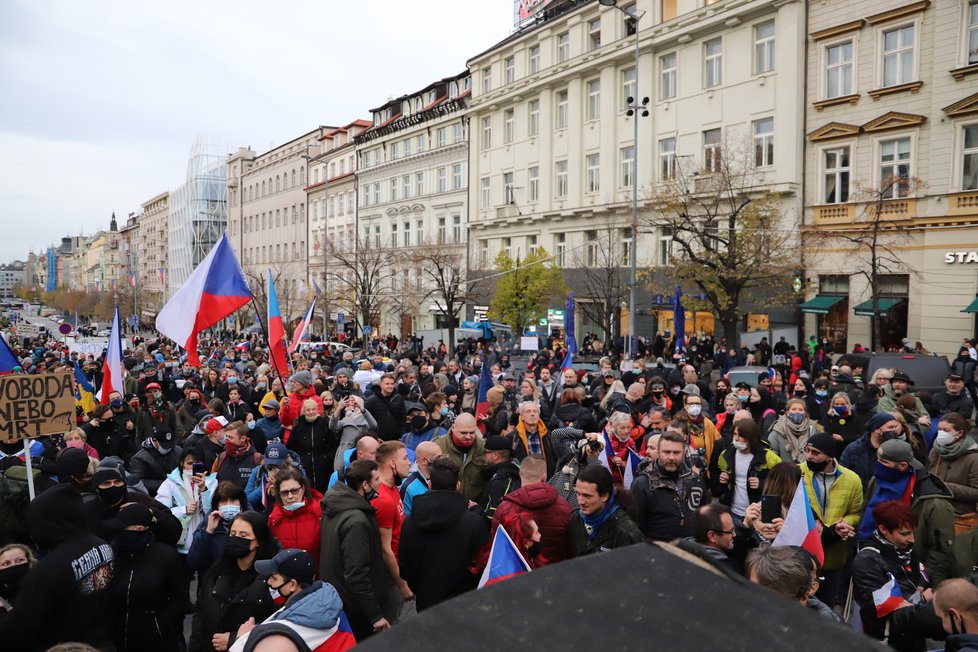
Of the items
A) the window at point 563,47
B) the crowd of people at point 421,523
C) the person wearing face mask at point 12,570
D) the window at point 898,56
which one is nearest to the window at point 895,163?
the window at point 898,56

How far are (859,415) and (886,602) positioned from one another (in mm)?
5728

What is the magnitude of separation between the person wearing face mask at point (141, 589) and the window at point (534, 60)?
39.4 metres

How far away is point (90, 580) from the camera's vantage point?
4.09 meters

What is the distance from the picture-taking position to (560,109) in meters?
39.9

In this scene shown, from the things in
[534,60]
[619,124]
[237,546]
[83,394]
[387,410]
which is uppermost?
[534,60]

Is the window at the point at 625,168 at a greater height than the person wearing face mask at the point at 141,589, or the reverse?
the window at the point at 625,168

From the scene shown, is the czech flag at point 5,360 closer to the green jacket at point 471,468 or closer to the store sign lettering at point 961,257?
the green jacket at point 471,468

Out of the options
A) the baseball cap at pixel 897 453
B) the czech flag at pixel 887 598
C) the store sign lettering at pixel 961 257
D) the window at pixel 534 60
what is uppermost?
the window at pixel 534 60

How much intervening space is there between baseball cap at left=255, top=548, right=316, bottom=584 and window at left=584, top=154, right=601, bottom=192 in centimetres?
3467

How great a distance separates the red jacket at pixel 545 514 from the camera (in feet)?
15.5

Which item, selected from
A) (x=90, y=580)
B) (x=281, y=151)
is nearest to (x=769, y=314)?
(x=90, y=580)

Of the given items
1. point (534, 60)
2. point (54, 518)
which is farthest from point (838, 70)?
point (54, 518)

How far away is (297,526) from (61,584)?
5.30 ft

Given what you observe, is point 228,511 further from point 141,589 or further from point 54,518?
point 54,518
